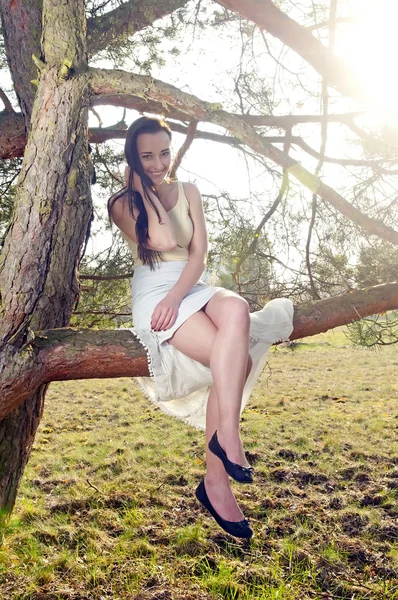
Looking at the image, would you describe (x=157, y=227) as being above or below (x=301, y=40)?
below

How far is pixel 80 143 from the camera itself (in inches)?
86.0

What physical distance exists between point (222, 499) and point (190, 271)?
997 millimetres

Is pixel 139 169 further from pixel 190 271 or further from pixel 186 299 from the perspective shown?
pixel 186 299

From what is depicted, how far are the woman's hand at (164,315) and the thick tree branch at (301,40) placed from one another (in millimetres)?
1578

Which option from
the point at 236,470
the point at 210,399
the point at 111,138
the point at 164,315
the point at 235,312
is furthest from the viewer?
the point at 111,138

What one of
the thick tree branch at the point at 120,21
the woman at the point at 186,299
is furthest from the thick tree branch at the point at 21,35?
the woman at the point at 186,299

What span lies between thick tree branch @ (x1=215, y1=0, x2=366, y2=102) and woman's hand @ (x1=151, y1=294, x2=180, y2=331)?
1.58 metres

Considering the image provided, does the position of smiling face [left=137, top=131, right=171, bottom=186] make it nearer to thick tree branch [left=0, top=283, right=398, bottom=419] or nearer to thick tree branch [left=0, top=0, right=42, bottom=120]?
thick tree branch [left=0, top=283, right=398, bottom=419]

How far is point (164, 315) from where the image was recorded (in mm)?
2232

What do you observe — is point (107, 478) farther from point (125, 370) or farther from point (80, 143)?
point (80, 143)

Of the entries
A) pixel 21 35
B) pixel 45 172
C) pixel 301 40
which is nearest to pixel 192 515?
pixel 45 172

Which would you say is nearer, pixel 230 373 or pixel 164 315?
pixel 230 373

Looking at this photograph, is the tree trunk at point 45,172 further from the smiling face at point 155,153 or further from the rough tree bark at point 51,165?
the smiling face at point 155,153

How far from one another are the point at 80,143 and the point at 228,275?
213 cm
